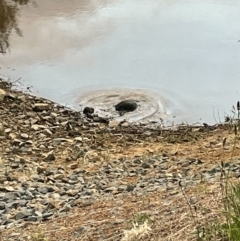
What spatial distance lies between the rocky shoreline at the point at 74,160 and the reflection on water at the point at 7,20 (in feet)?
6.07

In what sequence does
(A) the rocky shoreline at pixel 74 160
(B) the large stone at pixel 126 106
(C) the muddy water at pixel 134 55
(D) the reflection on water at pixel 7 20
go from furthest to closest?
(D) the reflection on water at pixel 7 20 < (C) the muddy water at pixel 134 55 < (B) the large stone at pixel 126 106 < (A) the rocky shoreline at pixel 74 160

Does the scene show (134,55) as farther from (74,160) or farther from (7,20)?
(74,160)

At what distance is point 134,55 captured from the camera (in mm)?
9320

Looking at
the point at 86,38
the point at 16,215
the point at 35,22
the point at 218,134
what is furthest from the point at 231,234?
the point at 35,22

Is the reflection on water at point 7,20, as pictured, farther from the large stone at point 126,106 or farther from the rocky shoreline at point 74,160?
the large stone at point 126,106

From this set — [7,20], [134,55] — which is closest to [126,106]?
[134,55]

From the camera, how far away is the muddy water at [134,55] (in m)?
8.13

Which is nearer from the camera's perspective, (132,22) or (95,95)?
(95,95)

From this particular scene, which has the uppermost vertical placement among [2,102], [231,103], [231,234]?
[231,234]

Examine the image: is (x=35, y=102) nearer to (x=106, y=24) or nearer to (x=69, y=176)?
(x=69, y=176)

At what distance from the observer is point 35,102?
779 cm

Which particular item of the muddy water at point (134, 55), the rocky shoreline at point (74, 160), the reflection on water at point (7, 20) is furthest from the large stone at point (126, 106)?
the reflection on water at point (7, 20)

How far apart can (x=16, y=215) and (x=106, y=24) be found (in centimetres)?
638

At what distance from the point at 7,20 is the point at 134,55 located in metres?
2.64
